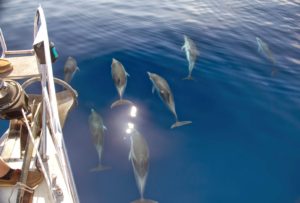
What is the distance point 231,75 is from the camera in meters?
11.8

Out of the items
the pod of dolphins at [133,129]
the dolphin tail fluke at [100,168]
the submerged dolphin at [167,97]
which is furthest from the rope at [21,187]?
the submerged dolphin at [167,97]

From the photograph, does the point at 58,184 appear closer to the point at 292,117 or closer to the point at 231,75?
the point at 292,117

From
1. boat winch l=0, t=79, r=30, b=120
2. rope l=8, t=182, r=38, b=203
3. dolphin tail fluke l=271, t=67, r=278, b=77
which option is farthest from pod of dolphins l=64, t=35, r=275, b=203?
boat winch l=0, t=79, r=30, b=120

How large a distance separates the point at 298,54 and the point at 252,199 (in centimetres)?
780

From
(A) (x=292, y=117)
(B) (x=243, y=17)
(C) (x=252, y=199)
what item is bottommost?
(C) (x=252, y=199)

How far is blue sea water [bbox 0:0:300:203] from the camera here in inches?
316

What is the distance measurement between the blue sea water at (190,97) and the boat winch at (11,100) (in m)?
3.44

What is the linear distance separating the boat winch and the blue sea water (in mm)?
3441

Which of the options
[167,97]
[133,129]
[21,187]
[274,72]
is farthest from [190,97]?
[21,187]

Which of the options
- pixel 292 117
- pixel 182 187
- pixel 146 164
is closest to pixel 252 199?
pixel 182 187

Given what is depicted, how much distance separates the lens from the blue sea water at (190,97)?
26.4 feet

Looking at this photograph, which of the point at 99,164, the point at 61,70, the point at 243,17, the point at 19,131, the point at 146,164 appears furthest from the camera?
the point at 243,17

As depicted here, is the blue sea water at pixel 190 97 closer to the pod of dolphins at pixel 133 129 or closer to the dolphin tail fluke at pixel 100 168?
the dolphin tail fluke at pixel 100 168

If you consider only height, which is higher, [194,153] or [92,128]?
[92,128]
